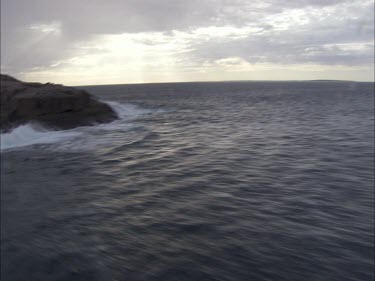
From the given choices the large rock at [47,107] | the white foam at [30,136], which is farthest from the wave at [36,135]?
the large rock at [47,107]

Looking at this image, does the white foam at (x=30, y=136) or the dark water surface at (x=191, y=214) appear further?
the white foam at (x=30, y=136)

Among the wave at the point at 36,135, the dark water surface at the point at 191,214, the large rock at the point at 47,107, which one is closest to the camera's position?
the dark water surface at the point at 191,214

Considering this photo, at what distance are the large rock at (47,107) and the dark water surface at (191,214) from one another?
10.1 meters

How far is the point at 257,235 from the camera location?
9133 millimetres

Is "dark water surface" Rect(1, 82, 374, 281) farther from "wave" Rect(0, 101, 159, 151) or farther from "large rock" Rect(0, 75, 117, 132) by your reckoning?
"large rock" Rect(0, 75, 117, 132)

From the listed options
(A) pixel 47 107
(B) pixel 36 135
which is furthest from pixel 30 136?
(A) pixel 47 107

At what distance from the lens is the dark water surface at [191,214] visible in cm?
777

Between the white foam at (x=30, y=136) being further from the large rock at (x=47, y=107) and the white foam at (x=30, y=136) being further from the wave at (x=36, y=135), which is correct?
the large rock at (x=47, y=107)

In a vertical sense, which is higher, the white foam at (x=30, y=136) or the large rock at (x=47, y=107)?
the large rock at (x=47, y=107)

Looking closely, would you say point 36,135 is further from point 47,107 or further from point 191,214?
point 191,214

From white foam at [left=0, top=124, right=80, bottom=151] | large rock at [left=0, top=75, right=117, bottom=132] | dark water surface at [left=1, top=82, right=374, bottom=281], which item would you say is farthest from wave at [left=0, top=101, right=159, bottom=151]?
dark water surface at [left=1, top=82, right=374, bottom=281]

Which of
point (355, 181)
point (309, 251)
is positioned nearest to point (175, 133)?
point (355, 181)

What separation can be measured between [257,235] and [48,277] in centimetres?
531

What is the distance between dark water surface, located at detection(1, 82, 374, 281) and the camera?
7766 mm
